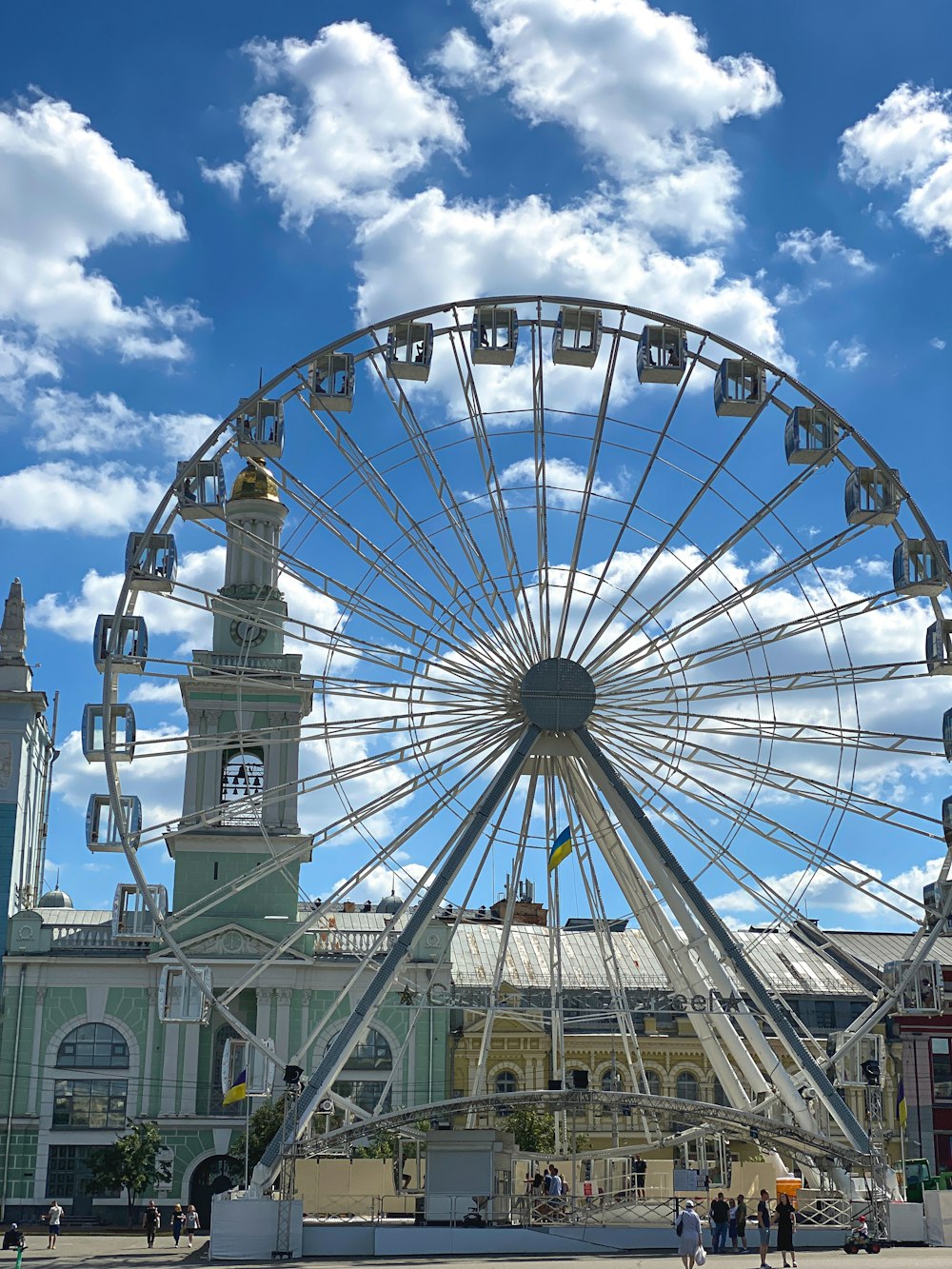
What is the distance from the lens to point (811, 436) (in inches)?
1827

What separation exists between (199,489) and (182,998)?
42.6 feet

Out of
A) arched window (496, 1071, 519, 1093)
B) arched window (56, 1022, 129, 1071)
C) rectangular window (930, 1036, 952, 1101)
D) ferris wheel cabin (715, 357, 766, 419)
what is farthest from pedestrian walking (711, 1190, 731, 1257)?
rectangular window (930, 1036, 952, 1101)

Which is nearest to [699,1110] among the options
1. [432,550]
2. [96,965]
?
[432,550]

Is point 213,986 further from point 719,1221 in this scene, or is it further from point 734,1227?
point 719,1221

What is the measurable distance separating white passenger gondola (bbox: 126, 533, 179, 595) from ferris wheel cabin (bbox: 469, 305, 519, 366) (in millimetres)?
9495

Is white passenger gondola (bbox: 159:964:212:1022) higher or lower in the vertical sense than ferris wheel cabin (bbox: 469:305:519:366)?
lower

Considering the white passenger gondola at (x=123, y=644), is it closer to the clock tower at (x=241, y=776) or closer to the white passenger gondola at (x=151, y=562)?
the white passenger gondola at (x=151, y=562)

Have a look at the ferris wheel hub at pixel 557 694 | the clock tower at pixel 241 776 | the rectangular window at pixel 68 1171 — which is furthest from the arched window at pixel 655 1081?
the ferris wheel hub at pixel 557 694

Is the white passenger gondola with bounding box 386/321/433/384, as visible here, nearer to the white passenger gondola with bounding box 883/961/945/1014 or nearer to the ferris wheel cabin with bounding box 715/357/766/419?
the ferris wheel cabin with bounding box 715/357/766/419

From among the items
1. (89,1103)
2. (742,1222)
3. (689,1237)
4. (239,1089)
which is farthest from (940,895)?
(89,1103)

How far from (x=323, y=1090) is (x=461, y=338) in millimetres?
19623

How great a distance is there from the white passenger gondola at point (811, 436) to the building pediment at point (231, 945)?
3473 centimetres

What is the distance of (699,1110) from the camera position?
4084 centimetres

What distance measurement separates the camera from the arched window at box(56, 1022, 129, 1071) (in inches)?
2776
